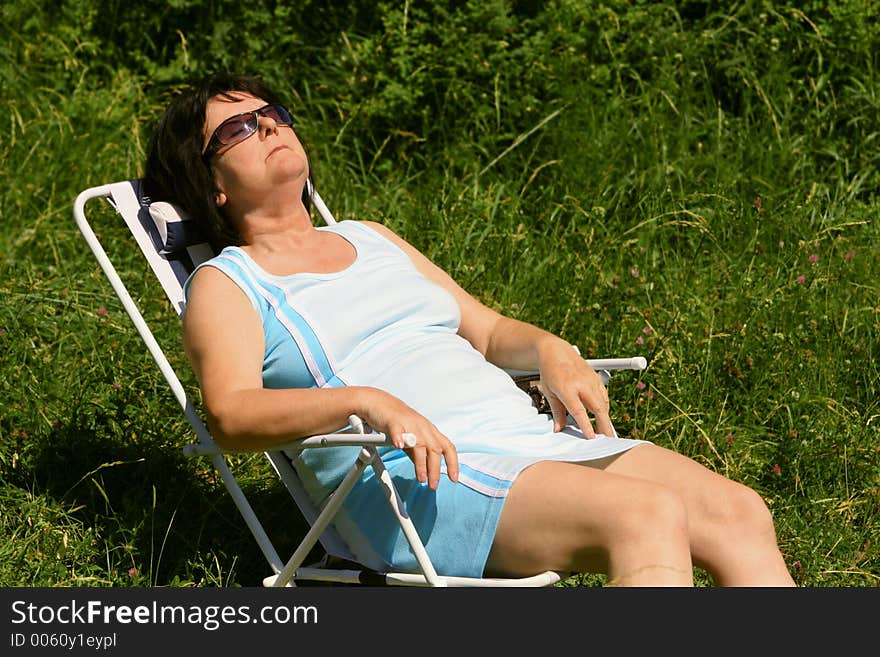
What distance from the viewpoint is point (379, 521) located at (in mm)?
3303

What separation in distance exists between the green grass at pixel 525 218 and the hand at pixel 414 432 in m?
1.14

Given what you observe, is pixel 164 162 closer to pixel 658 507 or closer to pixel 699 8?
pixel 658 507

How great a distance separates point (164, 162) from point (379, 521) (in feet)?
4.23

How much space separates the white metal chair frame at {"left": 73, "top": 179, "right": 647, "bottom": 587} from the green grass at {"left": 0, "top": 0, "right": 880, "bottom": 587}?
0.49 meters

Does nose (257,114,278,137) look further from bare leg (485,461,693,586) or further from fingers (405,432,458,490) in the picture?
bare leg (485,461,693,586)

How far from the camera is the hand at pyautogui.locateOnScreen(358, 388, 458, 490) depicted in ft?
9.61

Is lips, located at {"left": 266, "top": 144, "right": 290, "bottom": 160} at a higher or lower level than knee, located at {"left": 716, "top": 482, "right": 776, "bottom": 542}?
higher

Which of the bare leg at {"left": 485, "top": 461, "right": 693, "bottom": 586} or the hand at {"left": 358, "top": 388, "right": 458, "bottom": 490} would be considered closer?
the bare leg at {"left": 485, "top": 461, "right": 693, "bottom": 586}

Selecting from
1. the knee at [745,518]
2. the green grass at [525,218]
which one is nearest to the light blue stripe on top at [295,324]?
the green grass at [525,218]

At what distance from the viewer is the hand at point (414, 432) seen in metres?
2.93

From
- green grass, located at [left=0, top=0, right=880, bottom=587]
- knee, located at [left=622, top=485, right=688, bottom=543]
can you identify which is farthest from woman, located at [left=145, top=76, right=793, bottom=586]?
green grass, located at [left=0, top=0, right=880, bottom=587]

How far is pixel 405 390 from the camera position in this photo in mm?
3338

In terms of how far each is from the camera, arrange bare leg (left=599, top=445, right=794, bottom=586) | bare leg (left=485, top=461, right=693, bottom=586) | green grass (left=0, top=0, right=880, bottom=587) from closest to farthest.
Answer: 1. bare leg (left=485, top=461, right=693, bottom=586)
2. bare leg (left=599, top=445, right=794, bottom=586)
3. green grass (left=0, top=0, right=880, bottom=587)

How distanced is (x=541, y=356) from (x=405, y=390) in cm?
46
